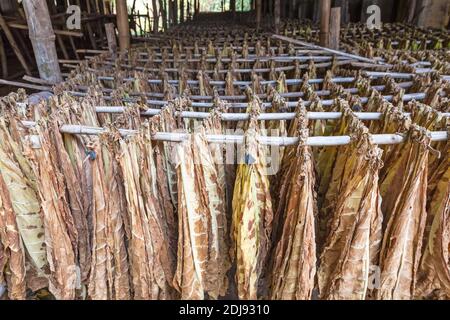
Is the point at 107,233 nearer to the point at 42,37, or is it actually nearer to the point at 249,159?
the point at 249,159

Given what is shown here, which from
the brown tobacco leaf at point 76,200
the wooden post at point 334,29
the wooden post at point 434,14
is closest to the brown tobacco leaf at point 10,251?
the brown tobacco leaf at point 76,200

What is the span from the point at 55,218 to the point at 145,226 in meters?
0.47

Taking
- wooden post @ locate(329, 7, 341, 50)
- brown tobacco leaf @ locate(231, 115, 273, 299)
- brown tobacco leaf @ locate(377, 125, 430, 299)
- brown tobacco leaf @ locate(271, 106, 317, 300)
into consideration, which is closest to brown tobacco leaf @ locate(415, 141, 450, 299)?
brown tobacco leaf @ locate(377, 125, 430, 299)

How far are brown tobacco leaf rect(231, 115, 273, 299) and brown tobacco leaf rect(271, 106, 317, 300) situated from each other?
9 cm

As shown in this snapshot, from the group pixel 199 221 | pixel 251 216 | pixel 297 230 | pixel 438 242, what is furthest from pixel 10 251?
pixel 438 242

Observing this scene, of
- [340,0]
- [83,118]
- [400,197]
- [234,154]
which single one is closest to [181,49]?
[83,118]

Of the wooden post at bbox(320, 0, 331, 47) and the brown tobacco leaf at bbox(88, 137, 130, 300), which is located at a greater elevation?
the wooden post at bbox(320, 0, 331, 47)

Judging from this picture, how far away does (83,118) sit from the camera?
202 cm

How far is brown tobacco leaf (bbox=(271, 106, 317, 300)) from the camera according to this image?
59.2 inches

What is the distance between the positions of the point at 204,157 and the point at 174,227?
0.51 meters

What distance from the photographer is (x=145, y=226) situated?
5.38 ft

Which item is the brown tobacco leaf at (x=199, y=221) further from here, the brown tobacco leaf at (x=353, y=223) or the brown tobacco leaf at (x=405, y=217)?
the brown tobacco leaf at (x=405, y=217)

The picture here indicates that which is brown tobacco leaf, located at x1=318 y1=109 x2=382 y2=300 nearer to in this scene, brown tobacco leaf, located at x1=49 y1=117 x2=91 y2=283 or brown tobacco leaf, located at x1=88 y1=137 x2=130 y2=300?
brown tobacco leaf, located at x1=88 y1=137 x2=130 y2=300

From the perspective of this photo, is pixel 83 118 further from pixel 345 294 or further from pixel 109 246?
pixel 345 294
